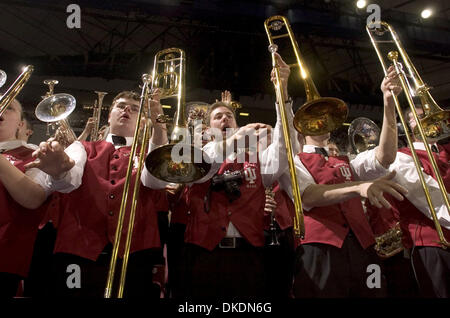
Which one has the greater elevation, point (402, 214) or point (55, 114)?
point (55, 114)

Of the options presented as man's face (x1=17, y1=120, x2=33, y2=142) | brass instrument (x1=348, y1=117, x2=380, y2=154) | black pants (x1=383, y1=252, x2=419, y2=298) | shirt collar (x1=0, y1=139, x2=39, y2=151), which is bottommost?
black pants (x1=383, y1=252, x2=419, y2=298)

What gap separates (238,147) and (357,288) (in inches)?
42.1

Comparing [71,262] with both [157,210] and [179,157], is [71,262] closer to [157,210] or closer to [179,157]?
[157,210]

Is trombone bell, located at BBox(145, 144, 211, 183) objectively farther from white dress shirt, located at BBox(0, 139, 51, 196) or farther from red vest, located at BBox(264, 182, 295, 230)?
red vest, located at BBox(264, 182, 295, 230)

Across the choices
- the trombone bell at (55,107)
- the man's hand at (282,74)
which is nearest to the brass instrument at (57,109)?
the trombone bell at (55,107)

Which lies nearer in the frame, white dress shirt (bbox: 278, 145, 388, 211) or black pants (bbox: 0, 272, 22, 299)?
black pants (bbox: 0, 272, 22, 299)

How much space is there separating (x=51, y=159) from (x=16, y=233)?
62 centimetres

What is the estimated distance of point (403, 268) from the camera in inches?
104

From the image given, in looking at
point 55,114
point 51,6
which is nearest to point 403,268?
point 55,114

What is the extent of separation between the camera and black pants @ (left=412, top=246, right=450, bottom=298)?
6.98 ft

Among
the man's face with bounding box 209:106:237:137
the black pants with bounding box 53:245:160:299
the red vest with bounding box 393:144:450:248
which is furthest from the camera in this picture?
the man's face with bounding box 209:106:237:137

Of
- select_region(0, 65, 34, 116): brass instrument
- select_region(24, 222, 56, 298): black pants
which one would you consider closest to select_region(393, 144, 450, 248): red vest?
select_region(24, 222, 56, 298): black pants

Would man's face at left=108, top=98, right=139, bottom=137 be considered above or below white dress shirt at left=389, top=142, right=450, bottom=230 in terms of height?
above

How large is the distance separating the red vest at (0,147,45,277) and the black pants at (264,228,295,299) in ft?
5.10
